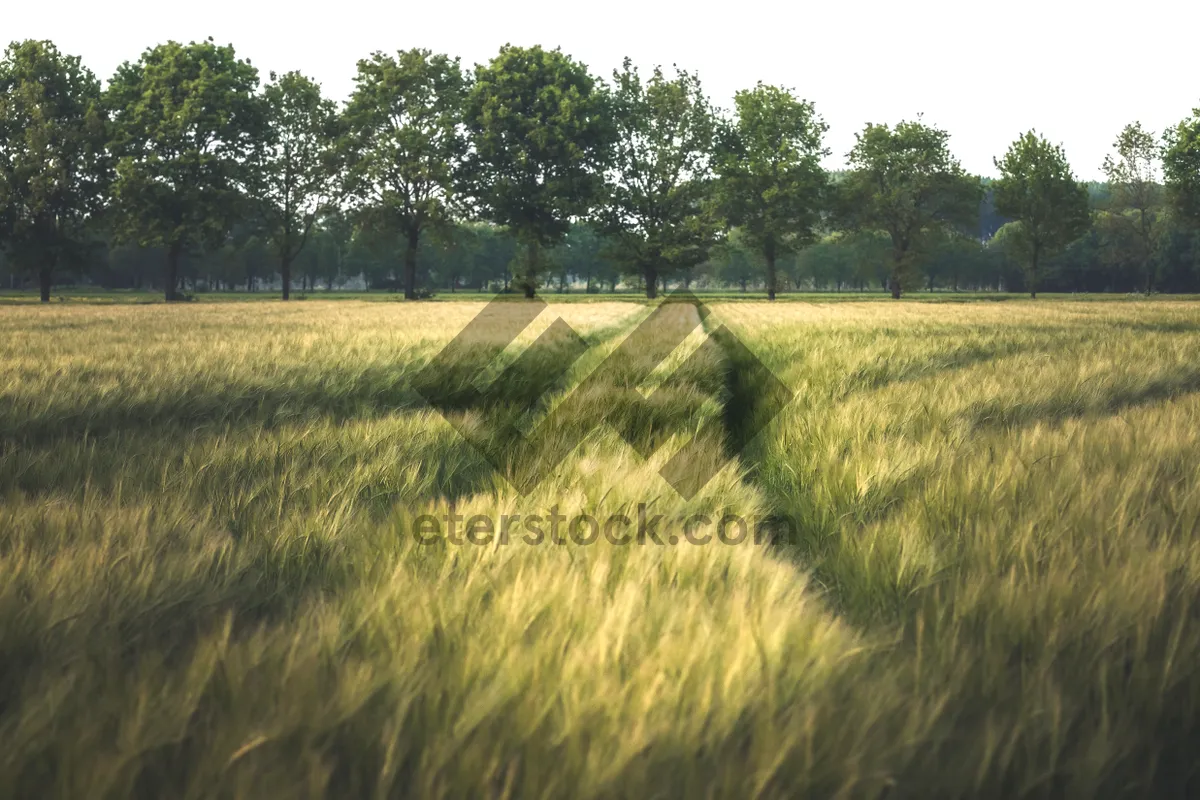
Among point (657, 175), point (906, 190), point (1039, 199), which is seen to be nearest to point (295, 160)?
point (657, 175)

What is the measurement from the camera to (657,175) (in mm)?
51188

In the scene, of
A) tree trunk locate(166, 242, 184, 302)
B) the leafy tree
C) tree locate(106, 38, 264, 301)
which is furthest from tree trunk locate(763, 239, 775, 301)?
the leafy tree

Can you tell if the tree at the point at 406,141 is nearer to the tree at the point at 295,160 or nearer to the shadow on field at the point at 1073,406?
the tree at the point at 295,160

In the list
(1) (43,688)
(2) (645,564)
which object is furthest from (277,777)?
(2) (645,564)

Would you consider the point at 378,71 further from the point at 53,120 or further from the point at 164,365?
the point at 164,365

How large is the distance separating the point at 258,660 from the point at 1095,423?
3.72 metres

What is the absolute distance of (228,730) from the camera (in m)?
0.93

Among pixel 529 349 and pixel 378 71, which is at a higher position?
pixel 378 71

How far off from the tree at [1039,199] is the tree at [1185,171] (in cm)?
965

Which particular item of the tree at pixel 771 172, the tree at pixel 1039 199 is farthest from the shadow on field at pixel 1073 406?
the tree at pixel 1039 199

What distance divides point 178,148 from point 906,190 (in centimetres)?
5110

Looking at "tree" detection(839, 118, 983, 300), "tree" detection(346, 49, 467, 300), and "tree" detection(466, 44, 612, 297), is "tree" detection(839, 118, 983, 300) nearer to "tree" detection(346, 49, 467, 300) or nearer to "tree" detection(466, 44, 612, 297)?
"tree" detection(466, 44, 612, 297)

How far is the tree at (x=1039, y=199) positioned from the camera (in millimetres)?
57656

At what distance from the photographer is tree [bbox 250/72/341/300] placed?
159ft
